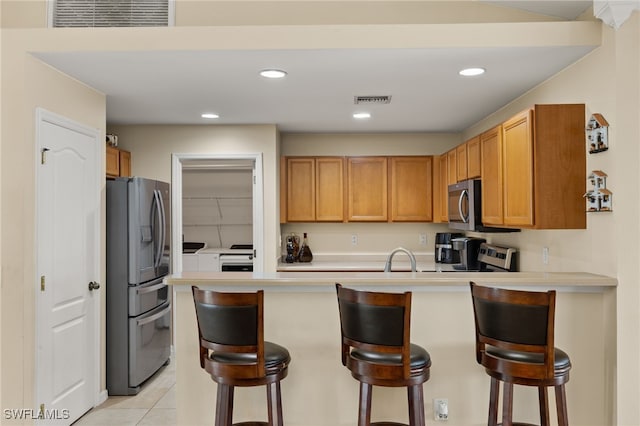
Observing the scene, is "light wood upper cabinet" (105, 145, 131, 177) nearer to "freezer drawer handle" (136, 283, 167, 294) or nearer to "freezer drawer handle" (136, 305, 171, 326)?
"freezer drawer handle" (136, 283, 167, 294)

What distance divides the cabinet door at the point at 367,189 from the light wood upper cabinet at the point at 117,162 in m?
2.28

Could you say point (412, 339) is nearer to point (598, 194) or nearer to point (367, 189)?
point (598, 194)

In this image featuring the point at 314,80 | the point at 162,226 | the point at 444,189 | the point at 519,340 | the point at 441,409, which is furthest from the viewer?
the point at 444,189

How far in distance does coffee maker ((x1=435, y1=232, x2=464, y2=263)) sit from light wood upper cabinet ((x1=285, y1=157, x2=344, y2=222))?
1.12m

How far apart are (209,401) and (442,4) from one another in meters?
2.70

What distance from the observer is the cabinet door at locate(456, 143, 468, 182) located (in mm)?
4205

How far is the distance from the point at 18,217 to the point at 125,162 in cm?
201

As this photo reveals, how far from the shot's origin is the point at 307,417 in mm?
2750

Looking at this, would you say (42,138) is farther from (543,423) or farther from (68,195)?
(543,423)

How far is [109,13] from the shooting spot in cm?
290

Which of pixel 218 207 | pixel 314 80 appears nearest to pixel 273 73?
pixel 314 80

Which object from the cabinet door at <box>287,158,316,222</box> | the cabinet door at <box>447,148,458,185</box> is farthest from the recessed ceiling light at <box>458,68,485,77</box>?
the cabinet door at <box>287,158,316,222</box>

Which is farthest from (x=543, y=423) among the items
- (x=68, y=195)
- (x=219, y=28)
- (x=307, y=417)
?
(x=68, y=195)

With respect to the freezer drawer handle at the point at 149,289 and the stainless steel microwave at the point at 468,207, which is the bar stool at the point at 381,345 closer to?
the stainless steel microwave at the point at 468,207
